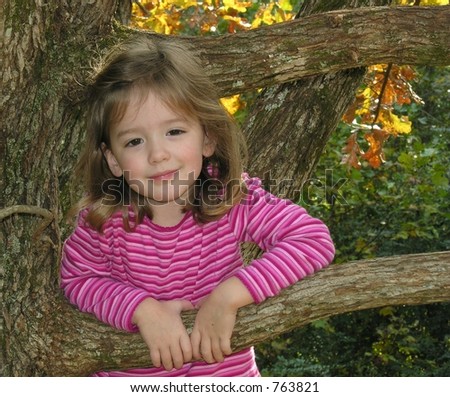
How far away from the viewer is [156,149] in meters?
2.33

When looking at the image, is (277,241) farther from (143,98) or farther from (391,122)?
(391,122)

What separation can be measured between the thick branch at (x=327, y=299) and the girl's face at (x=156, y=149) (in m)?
0.44

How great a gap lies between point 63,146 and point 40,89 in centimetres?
44

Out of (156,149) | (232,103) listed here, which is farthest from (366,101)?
(156,149)

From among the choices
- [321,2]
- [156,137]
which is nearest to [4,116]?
[156,137]

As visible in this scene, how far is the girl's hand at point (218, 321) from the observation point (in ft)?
6.84

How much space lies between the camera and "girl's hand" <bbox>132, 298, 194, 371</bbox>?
2117 millimetres

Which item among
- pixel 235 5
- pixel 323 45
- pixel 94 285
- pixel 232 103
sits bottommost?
pixel 94 285

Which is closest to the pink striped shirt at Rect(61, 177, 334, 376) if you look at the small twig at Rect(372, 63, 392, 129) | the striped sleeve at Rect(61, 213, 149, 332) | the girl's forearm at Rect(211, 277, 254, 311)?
the striped sleeve at Rect(61, 213, 149, 332)

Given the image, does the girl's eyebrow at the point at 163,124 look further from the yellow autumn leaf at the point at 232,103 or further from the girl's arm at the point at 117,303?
the yellow autumn leaf at the point at 232,103

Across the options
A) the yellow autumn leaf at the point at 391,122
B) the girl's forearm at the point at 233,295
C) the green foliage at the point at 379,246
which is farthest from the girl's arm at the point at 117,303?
the green foliage at the point at 379,246

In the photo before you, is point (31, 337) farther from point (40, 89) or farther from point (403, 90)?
point (403, 90)

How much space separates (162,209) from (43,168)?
16.3 inches
